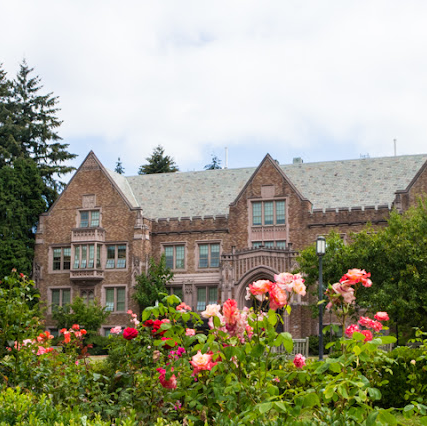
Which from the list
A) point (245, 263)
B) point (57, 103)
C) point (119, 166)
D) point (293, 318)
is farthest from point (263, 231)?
point (119, 166)

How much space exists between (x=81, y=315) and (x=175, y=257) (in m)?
7.37

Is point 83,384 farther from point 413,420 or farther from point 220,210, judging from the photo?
point 220,210

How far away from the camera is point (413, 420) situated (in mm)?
10656

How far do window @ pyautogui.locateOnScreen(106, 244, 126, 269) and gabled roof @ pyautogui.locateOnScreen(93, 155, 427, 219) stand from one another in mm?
3227

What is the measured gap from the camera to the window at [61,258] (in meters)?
39.7

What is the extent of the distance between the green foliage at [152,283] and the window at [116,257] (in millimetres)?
1939

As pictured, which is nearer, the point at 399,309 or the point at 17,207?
the point at 399,309

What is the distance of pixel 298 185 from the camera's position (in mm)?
40031

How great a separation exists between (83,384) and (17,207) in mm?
34547

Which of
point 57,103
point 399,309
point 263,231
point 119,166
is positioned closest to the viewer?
point 399,309

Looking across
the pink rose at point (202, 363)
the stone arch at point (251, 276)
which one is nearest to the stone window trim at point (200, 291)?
the stone arch at point (251, 276)

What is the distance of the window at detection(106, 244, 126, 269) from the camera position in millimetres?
38875

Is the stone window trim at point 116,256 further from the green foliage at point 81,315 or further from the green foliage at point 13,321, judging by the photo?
the green foliage at point 13,321

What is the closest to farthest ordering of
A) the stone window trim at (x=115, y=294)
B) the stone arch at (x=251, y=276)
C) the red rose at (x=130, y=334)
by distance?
1. the red rose at (x=130, y=334)
2. the stone arch at (x=251, y=276)
3. the stone window trim at (x=115, y=294)
